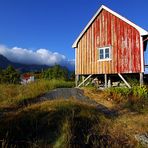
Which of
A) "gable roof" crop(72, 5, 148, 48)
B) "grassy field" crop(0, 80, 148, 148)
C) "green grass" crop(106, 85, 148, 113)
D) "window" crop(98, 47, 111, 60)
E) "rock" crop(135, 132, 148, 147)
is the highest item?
"gable roof" crop(72, 5, 148, 48)

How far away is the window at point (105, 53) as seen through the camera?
2051 cm

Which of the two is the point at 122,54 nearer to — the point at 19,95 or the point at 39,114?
the point at 19,95

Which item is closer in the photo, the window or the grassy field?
the grassy field

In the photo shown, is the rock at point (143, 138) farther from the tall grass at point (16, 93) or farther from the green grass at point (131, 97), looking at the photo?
the tall grass at point (16, 93)

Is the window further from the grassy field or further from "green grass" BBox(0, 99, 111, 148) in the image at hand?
"green grass" BBox(0, 99, 111, 148)

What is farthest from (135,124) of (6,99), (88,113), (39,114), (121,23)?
(121,23)

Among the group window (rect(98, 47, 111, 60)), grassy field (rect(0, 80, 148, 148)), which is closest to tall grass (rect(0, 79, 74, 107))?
grassy field (rect(0, 80, 148, 148))

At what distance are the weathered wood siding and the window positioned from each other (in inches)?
10.8

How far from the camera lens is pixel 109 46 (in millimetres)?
20562

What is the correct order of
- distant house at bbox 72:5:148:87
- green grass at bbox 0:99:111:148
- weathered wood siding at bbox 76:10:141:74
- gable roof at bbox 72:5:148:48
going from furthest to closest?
weathered wood siding at bbox 76:10:141:74
distant house at bbox 72:5:148:87
gable roof at bbox 72:5:148:48
green grass at bbox 0:99:111:148

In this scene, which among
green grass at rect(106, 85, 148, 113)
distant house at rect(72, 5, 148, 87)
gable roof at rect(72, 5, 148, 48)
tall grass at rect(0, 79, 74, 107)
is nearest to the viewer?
tall grass at rect(0, 79, 74, 107)

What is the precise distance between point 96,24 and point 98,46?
1.86 meters

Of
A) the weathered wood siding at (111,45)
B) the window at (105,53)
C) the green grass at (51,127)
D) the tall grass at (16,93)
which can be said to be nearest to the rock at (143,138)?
the green grass at (51,127)

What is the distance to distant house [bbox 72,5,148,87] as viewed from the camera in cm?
1906
